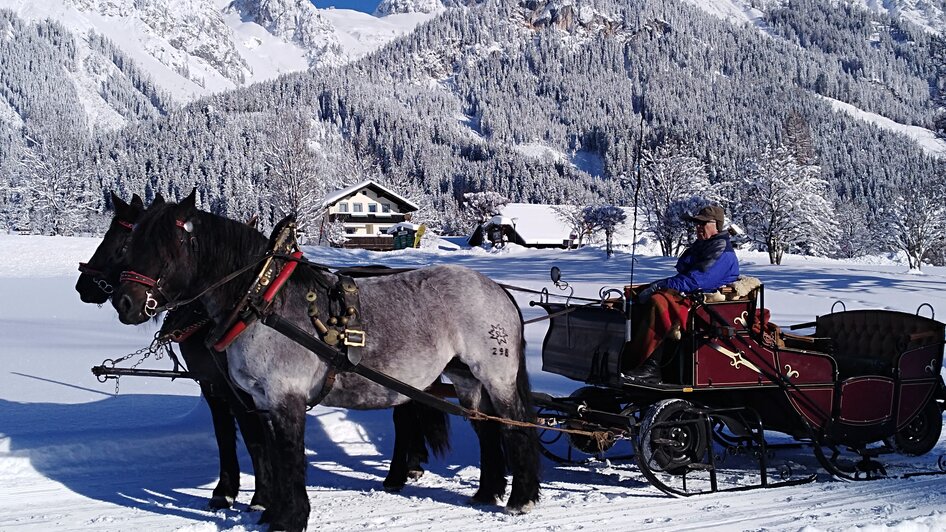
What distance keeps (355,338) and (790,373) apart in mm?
3415

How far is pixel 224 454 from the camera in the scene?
5.00 meters

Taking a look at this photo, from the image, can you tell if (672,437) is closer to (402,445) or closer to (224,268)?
(402,445)

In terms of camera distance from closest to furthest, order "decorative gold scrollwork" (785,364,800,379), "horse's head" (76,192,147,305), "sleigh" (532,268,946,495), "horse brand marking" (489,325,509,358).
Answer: "horse's head" (76,192,147,305) < "horse brand marking" (489,325,509,358) < "sleigh" (532,268,946,495) < "decorative gold scrollwork" (785,364,800,379)

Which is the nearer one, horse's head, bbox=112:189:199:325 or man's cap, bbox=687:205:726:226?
horse's head, bbox=112:189:199:325

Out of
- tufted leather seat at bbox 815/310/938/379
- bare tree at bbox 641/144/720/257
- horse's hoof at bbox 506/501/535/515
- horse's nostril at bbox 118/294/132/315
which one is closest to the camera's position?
horse's nostril at bbox 118/294/132/315

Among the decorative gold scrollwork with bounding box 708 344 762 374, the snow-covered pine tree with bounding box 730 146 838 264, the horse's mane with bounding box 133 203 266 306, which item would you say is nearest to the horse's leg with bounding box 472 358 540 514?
the decorative gold scrollwork with bounding box 708 344 762 374

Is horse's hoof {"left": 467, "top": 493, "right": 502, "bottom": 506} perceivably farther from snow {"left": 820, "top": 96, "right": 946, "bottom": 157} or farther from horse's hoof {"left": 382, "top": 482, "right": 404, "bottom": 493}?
snow {"left": 820, "top": 96, "right": 946, "bottom": 157}

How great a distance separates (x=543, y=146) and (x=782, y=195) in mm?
146719

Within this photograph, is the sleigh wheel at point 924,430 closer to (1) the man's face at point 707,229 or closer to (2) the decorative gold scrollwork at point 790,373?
(2) the decorative gold scrollwork at point 790,373

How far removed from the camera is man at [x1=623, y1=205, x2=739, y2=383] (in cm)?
529

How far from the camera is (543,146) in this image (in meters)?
181

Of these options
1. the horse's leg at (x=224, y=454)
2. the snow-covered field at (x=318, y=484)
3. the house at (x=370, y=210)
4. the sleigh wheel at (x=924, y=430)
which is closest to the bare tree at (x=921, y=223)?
the house at (x=370, y=210)

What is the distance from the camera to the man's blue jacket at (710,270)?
212 inches

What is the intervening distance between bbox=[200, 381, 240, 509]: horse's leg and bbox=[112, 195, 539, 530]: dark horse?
75cm
